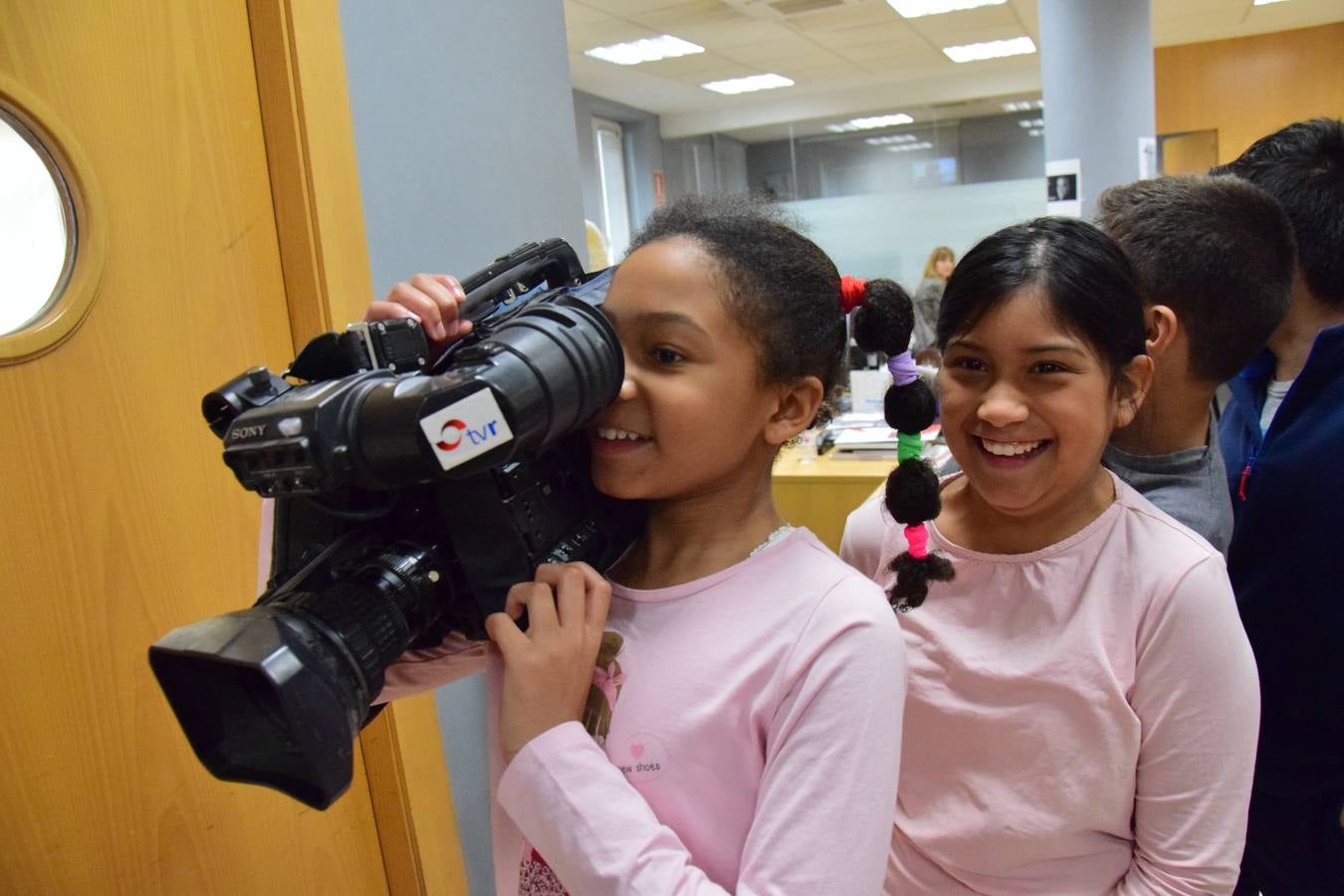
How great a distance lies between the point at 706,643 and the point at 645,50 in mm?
6192

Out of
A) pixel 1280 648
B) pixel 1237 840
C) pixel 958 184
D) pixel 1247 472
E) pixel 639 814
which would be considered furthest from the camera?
pixel 958 184

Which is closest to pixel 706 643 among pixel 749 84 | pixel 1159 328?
pixel 1159 328

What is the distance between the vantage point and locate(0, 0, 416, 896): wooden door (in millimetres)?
1008

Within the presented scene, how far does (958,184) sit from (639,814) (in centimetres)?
844

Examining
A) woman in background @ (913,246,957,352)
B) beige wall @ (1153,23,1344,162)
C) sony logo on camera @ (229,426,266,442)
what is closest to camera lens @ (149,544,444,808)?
sony logo on camera @ (229,426,266,442)

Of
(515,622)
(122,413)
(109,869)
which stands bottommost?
(109,869)

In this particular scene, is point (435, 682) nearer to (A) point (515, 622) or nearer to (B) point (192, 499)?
(A) point (515, 622)

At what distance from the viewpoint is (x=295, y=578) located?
63 centimetres

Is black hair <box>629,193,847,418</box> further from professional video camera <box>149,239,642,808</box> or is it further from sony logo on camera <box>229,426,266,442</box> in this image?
sony logo on camera <box>229,426,266,442</box>

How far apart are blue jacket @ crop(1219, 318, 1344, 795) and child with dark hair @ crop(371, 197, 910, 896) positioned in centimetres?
56

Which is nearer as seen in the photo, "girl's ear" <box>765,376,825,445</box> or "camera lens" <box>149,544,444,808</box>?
"camera lens" <box>149,544,444,808</box>

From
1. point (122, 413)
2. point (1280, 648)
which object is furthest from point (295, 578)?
point (1280, 648)

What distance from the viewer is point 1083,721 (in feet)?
2.70

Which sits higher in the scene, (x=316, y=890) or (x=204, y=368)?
A: (x=204, y=368)
